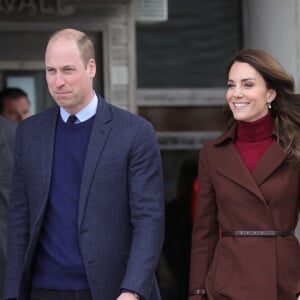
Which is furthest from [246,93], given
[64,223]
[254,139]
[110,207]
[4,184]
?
[4,184]

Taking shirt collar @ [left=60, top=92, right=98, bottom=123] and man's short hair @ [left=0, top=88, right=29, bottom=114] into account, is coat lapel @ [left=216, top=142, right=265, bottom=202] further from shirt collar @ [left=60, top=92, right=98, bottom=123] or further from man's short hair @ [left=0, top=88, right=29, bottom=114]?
man's short hair @ [left=0, top=88, right=29, bottom=114]

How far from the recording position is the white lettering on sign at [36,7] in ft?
33.2

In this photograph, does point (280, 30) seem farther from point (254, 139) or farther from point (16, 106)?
point (254, 139)

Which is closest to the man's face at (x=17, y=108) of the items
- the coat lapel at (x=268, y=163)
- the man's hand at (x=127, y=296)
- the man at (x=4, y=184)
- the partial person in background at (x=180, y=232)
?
the partial person in background at (x=180, y=232)

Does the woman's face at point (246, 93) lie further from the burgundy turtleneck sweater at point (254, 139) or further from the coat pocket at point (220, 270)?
the coat pocket at point (220, 270)

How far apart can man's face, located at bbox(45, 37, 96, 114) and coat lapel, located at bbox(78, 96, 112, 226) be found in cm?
15

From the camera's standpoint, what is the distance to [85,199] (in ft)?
17.7

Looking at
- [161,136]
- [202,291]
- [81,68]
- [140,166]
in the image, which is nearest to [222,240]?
[202,291]

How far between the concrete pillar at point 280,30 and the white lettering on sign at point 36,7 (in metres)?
1.88

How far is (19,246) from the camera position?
18.5ft

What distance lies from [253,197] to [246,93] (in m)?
0.50

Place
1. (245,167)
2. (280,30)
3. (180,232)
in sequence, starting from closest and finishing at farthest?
(245,167) → (280,30) → (180,232)

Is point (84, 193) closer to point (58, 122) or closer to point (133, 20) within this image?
point (58, 122)

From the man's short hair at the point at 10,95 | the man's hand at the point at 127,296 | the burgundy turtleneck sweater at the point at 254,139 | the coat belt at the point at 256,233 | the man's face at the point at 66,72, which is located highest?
the man's face at the point at 66,72
